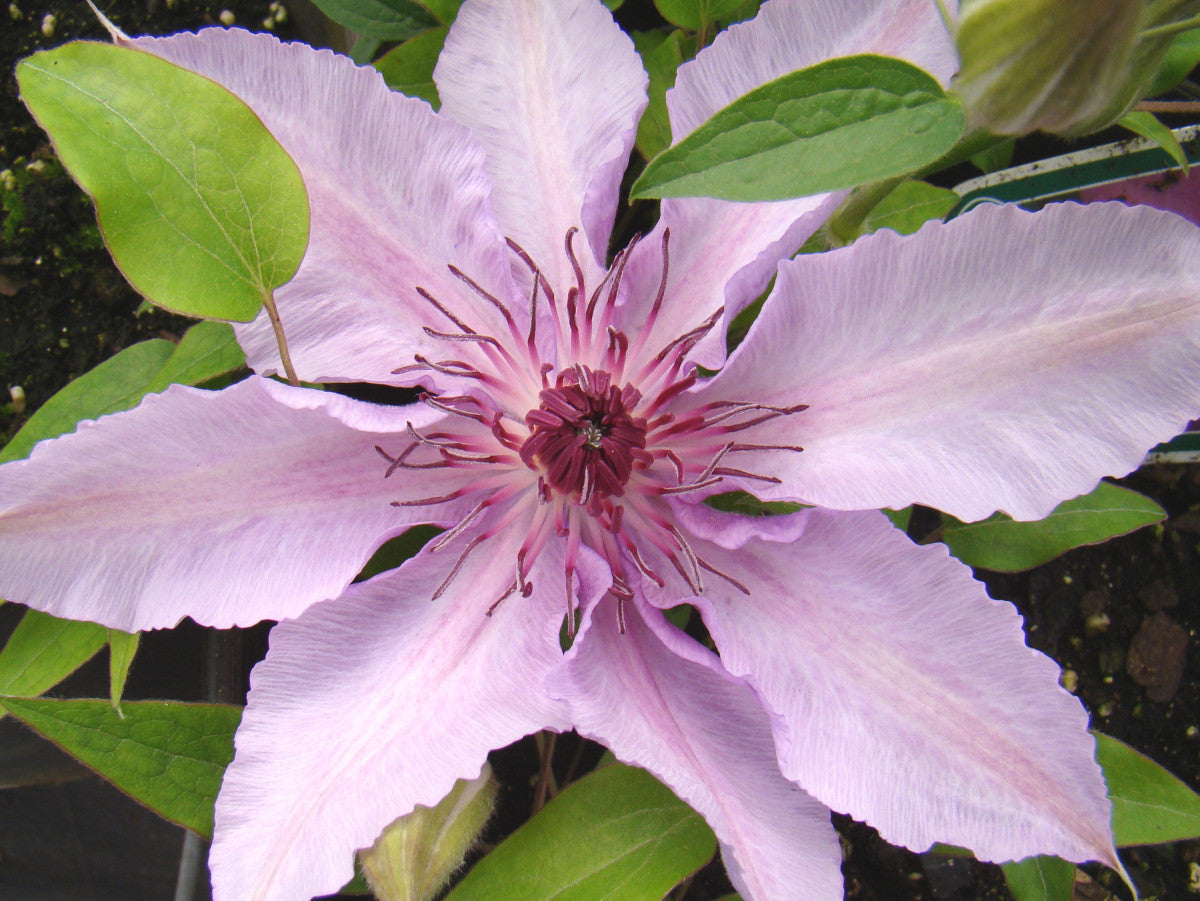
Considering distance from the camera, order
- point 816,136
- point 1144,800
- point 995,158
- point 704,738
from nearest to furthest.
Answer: point 816,136 → point 704,738 → point 1144,800 → point 995,158

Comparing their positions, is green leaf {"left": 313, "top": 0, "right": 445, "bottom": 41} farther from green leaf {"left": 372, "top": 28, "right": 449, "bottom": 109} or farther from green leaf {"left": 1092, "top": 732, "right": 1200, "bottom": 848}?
green leaf {"left": 1092, "top": 732, "right": 1200, "bottom": 848}

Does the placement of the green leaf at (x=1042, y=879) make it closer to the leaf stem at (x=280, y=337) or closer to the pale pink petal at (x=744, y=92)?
the pale pink petal at (x=744, y=92)

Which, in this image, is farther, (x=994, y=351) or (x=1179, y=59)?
(x=1179, y=59)

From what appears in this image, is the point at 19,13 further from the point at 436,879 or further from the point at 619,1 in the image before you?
the point at 436,879

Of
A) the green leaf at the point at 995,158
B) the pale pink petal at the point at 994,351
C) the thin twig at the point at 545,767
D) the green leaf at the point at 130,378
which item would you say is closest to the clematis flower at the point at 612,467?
the pale pink petal at the point at 994,351

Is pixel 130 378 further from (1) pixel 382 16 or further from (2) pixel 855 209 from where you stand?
(2) pixel 855 209

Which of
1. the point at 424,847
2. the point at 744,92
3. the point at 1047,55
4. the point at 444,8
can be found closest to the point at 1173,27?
the point at 1047,55

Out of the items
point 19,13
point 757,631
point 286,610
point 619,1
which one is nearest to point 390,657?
point 286,610

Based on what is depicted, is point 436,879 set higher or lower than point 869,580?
lower
